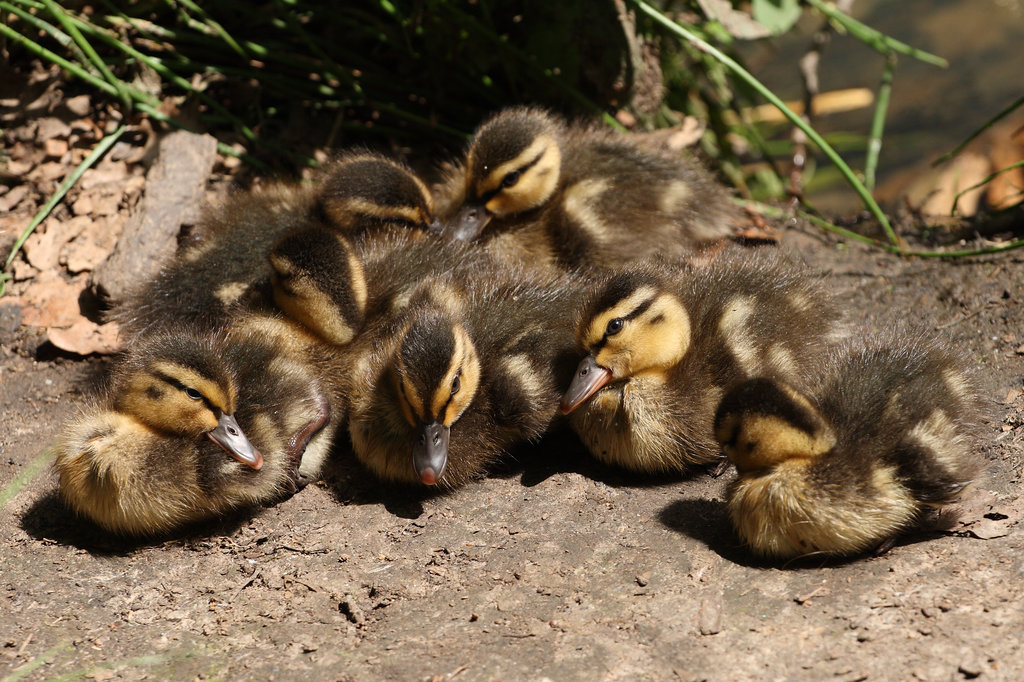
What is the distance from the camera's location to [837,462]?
2.77 m

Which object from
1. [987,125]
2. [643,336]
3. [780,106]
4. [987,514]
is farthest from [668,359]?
[987,125]

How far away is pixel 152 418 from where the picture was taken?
312cm

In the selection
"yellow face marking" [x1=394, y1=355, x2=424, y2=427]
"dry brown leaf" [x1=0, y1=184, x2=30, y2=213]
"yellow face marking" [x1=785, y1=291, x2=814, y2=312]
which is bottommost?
"dry brown leaf" [x1=0, y1=184, x2=30, y2=213]

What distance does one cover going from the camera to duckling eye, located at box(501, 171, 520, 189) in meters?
4.07

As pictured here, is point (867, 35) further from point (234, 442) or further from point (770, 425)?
point (234, 442)

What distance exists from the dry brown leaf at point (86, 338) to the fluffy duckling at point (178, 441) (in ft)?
3.09

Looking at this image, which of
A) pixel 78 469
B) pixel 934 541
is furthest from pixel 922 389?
pixel 78 469

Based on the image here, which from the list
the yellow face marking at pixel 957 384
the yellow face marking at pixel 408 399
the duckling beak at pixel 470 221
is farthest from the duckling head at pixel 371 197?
the yellow face marking at pixel 957 384

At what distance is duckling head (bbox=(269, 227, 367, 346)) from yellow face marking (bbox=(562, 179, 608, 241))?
1.03 metres

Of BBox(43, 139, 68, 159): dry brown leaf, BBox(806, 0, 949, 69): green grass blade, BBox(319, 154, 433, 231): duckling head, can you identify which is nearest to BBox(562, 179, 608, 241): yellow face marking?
BBox(319, 154, 433, 231): duckling head

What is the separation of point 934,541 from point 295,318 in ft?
7.08

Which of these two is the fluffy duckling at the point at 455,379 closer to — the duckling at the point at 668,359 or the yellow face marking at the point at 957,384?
the duckling at the point at 668,359

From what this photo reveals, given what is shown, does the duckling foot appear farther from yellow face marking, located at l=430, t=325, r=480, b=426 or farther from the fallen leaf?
the fallen leaf

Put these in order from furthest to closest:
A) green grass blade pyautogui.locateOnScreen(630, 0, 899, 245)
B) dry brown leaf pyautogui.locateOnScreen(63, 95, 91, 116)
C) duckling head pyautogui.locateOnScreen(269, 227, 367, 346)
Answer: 1. dry brown leaf pyautogui.locateOnScreen(63, 95, 91, 116)
2. green grass blade pyautogui.locateOnScreen(630, 0, 899, 245)
3. duckling head pyautogui.locateOnScreen(269, 227, 367, 346)
